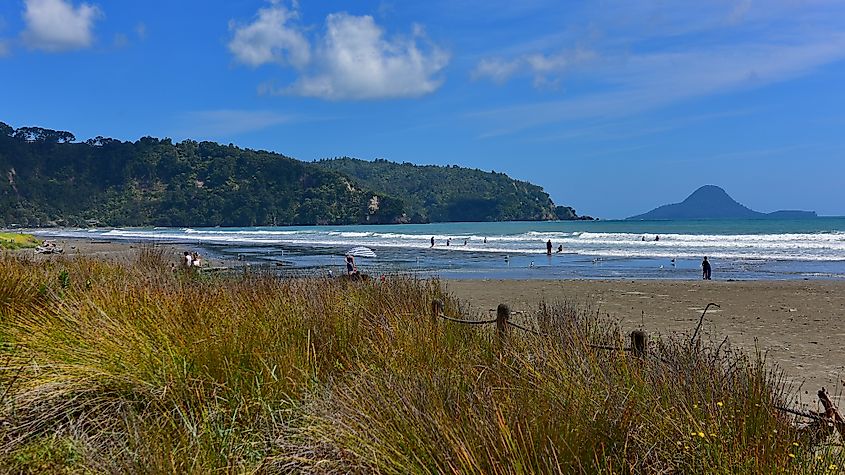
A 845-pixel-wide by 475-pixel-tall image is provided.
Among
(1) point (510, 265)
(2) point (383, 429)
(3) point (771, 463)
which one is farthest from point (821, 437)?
(1) point (510, 265)

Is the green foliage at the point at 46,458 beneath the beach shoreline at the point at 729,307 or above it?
above

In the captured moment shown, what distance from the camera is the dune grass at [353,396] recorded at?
3012mm

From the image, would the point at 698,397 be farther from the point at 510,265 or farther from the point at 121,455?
the point at 510,265

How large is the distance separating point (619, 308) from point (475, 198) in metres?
177

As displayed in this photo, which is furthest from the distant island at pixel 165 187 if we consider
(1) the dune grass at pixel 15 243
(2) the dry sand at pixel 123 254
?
(2) the dry sand at pixel 123 254

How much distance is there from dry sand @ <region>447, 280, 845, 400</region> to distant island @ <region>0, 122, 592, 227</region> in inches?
4743

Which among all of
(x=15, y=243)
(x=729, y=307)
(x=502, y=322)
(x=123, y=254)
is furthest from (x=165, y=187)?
(x=502, y=322)

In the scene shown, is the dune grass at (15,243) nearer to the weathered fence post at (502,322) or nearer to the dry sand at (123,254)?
the dry sand at (123,254)

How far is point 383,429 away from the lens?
3201 millimetres

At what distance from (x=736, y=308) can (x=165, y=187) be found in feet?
476

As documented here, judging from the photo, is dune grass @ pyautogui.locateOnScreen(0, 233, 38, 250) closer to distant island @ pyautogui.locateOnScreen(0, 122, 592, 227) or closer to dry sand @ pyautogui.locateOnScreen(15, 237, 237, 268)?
dry sand @ pyautogui.locateOnScreen(15, 237, 237, 268)

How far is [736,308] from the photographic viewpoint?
52.1 feet

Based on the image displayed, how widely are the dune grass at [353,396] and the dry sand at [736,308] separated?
247 centimetres

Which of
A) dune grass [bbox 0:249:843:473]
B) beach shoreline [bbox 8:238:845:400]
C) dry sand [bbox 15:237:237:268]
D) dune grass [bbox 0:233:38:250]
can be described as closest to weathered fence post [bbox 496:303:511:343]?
dune grass [bbox 0:249:843:473]
